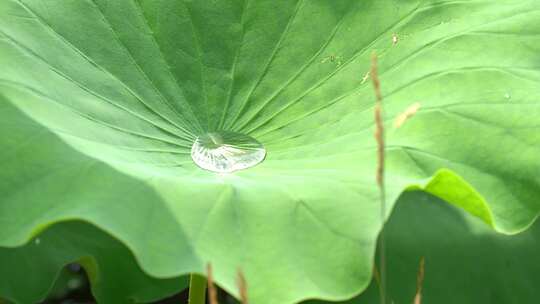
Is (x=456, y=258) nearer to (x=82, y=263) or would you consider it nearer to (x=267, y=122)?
(x=267, y=122)

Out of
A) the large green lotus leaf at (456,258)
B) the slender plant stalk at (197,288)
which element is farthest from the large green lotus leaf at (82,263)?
the large green lotus leaf at (456,258)

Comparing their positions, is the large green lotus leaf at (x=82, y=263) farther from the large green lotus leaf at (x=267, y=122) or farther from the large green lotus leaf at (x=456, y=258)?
the large green lotus leaf at (x=456, y=258)

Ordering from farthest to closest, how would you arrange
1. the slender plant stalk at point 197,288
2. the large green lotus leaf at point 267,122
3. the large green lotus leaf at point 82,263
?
1. the large green lotus leaf at point 82,263
2. the slender plant stalk at point 197,288
3. the large green lotus leaf at point 267,122

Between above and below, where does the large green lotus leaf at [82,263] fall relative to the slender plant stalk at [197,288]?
above

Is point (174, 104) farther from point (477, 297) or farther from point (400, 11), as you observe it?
point (477, 297)

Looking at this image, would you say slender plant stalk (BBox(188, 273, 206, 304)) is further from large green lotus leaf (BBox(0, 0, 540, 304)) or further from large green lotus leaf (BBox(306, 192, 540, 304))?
large green lotus leaf (BBox(306, 192, 540, 304))

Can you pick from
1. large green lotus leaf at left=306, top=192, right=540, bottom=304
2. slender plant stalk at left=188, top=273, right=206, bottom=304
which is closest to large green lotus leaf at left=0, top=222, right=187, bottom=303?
slender plant stalk at left=188, top=273, right=206, bottom=304

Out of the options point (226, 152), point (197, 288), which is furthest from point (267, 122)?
point (197, 288)

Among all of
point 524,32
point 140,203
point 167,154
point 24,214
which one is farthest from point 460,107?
point 24,214
